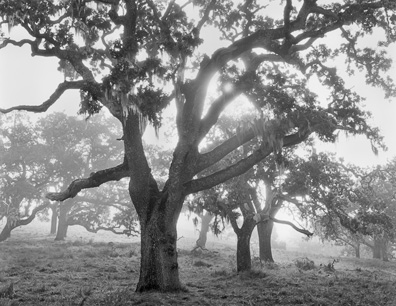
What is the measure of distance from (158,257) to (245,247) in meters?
7.14

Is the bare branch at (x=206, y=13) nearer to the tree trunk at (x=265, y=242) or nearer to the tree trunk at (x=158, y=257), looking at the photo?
the tree trunk at (x=158, y=257)

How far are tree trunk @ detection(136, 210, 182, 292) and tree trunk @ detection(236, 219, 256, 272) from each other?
634cm

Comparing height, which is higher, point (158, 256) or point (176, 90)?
point (176, 90)

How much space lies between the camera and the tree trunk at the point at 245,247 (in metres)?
16.3

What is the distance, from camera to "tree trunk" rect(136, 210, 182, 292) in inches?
409

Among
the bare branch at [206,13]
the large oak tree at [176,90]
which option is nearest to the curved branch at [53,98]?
the large oak tree at [176,90]

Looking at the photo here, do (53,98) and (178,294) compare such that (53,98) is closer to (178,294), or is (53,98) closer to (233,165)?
(233,165)

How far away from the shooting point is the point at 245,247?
16.5 m

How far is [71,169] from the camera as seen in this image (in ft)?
120

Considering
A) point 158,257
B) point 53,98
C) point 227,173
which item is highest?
point 53,98

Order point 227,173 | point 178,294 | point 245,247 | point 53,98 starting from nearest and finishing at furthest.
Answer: point 178,294 → point 53,98 → point 227,173 → point 245,247

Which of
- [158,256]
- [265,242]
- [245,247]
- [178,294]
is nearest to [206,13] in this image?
[158,256]

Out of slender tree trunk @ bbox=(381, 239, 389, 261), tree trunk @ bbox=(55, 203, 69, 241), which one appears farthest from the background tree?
slender tree trunk @ bbox=(381, 239, 389, 261)

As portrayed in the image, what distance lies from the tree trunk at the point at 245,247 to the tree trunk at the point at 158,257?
634cm
